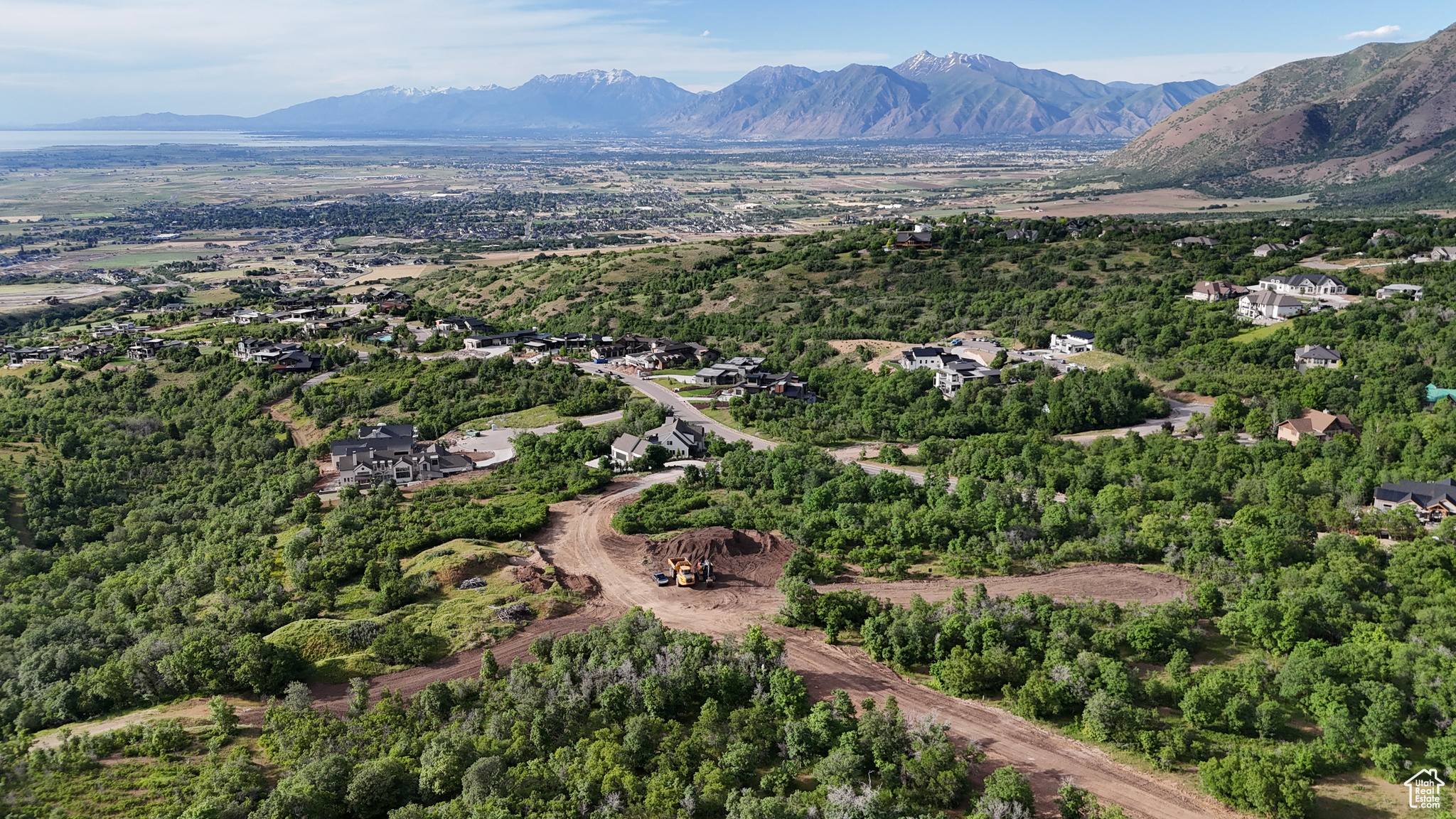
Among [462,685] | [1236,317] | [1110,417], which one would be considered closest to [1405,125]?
[1236,317]

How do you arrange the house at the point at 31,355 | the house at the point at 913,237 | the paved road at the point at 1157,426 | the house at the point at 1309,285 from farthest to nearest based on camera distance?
the house at the point at 913,237, the house at the point at 31,355, the house at the point at 1309,285, the paved road at the point at 1157,426

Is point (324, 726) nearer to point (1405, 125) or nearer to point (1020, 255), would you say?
point (1020, 255)

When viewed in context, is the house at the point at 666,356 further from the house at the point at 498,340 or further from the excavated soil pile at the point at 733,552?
the excavated soil pile at the point at 733,552

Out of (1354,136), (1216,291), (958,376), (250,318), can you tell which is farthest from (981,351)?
(1354,136)

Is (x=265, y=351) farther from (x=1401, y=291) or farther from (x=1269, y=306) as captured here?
(x=1401, y=291)

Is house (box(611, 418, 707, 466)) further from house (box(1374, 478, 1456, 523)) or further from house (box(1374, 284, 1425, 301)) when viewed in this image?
house (box(1374, 284, 1425, 301))

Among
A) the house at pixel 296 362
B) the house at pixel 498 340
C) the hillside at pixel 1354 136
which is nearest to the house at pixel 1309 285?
the house at pixel 498 340

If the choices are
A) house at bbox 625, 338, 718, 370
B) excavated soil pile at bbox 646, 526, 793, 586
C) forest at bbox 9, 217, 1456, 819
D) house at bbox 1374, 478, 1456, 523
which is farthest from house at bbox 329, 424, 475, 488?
house at bbox 1374, 478, 1456, 523
